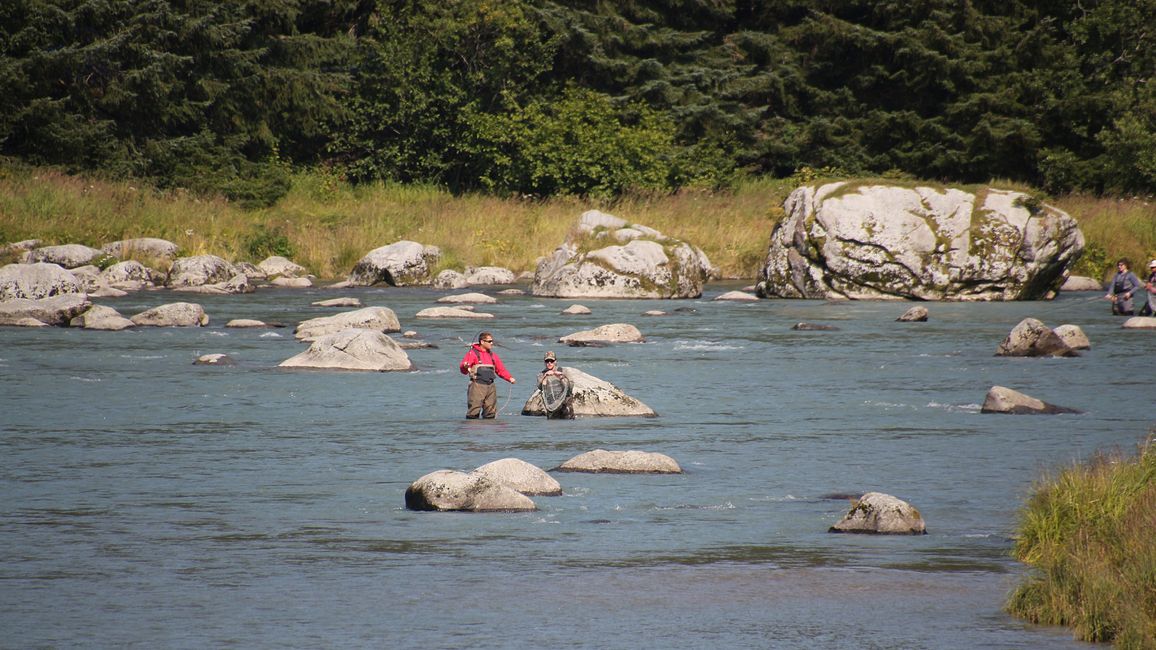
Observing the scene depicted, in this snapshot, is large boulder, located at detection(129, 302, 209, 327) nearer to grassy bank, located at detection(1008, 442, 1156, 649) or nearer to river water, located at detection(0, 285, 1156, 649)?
river water, located at detection(0, 285, 1156, 649)

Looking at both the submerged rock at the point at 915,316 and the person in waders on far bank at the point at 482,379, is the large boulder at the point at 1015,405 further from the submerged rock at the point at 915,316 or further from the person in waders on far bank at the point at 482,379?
the submerged rock at the point at 915,316

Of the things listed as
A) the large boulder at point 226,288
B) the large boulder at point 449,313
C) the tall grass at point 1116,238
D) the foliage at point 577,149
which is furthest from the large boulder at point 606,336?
the foliage at point 577,149

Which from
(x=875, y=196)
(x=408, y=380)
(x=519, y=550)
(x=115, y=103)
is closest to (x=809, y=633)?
(x=519, y=550)

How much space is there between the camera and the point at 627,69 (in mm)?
52188

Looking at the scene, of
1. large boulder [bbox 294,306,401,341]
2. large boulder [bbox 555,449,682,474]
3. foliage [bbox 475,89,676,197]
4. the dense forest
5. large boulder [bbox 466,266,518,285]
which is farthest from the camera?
foliage [bbox 475,89,676,197]

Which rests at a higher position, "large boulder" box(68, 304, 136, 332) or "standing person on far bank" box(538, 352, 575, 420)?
"standing person on far bank" box(538, 352, 575, 420)

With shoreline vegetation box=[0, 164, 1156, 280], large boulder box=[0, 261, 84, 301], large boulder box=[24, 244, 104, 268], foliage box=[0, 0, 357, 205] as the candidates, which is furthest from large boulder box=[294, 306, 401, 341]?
foliage box=[0, 0, 357, 205]

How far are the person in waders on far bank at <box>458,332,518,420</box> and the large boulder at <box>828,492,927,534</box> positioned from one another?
5.60m

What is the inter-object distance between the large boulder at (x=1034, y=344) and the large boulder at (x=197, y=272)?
59.3ft

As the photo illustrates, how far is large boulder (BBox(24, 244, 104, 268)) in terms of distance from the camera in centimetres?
3300

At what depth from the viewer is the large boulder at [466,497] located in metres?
10.5

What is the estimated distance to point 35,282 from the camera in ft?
92.2

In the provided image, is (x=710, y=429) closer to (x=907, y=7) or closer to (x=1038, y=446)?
(x=1038, y=446)

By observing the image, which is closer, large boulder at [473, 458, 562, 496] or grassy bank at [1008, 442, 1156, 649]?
grassy bank at [1008, 442, 1156, 649]
